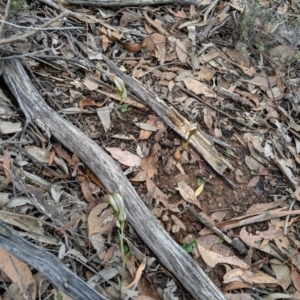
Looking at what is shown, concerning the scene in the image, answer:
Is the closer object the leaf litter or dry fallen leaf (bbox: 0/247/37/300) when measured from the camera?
dry fallen leaf (bbox: 0/247/37/300)

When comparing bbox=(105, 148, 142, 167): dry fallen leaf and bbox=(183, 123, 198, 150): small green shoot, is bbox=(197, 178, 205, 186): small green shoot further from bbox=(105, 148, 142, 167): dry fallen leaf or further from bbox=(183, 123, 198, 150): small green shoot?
bbox=(105, 148, 142, 167): dry fallen leaf

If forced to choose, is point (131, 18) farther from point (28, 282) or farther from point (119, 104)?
point (28, 282)

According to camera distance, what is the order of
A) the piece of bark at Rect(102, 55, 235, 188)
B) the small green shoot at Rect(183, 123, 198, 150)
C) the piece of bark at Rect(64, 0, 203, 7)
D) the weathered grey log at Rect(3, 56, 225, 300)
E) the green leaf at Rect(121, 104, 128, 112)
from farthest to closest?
1. the piece of bark at Rect(64, 0, 203, 7)
2. the green leaf at Rect(121, 104, 128, 112)
3. the piece of bark at Rect(102, 55, 235, 188)
4. the small green shoot at Rect(183, 123, 198, 150)
5. the weathered grey log at Rect(3, 56, 225, 300)

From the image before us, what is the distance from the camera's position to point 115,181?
2.11m

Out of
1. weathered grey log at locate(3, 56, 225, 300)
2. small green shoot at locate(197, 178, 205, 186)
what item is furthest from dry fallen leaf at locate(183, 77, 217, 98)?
weathered grey log at locate(3, 56, 225, 300)

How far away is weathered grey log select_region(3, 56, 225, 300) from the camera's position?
1.94 m

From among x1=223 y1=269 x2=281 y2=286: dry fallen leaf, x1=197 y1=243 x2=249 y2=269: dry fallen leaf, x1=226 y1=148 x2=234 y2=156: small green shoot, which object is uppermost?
x1=226 y1=148 x2=234 y2=156: small green shoot

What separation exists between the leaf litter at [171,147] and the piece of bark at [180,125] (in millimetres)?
37

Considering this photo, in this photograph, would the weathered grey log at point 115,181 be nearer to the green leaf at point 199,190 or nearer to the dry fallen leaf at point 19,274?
the green leaf at point 199,190

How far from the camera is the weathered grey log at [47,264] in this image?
1.71 m

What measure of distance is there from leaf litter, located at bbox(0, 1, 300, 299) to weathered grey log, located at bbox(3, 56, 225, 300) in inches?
2.2

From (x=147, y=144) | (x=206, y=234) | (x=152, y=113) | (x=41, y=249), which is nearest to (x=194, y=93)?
(x=152, y=113)

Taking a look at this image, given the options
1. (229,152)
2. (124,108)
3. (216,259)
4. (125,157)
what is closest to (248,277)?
(216,259)

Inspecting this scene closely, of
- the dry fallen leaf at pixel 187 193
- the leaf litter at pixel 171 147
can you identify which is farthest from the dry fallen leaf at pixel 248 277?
the dry fallen leaf at pixel 187 193
